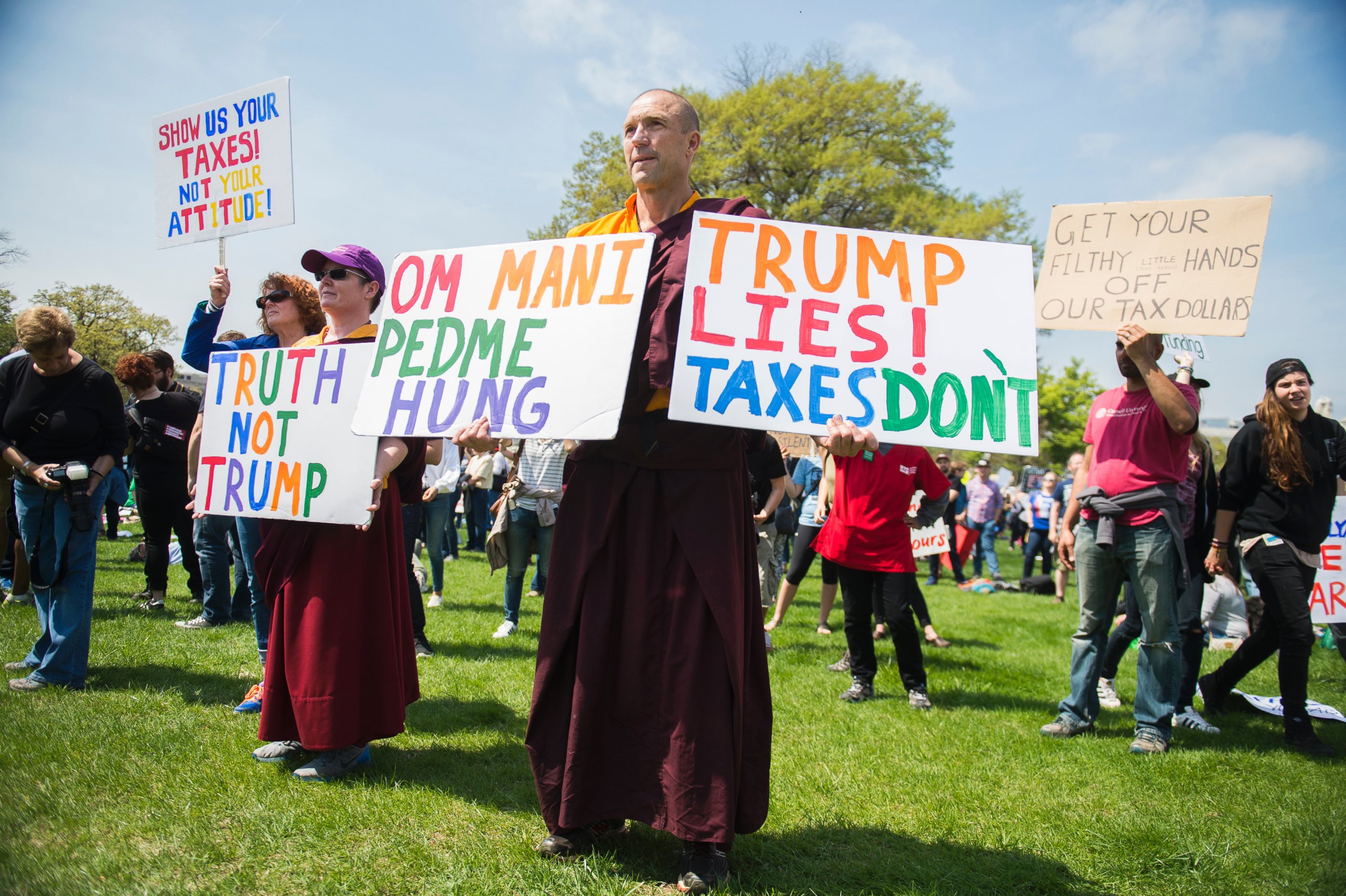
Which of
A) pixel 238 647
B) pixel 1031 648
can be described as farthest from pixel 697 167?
pixel 238 647

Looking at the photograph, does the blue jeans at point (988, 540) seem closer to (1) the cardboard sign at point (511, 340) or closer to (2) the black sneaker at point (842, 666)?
(2) the black sneaker at point (842, 666)

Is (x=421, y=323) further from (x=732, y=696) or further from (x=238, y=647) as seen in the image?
(x=238, y=647)

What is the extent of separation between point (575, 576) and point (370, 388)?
1066 millimetres

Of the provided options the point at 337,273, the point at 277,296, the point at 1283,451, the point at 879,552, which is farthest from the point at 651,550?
the point at 1283,451

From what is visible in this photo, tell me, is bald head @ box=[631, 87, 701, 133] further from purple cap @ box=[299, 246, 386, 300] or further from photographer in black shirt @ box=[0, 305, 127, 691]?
photographer in black shirt @ box=[0, 305, 127, 691]

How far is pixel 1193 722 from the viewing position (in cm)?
533

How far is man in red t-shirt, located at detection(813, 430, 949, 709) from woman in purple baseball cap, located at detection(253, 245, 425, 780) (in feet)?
10.1

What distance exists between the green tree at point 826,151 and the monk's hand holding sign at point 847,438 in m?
25.3

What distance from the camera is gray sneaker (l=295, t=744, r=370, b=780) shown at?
11.8ft

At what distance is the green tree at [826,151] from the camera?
27.0 m

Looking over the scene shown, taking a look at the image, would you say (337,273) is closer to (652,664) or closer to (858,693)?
(652,664)

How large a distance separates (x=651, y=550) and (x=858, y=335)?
1002mm

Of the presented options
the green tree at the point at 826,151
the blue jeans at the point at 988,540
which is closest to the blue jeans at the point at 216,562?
the blue jeans at the point at 988,540

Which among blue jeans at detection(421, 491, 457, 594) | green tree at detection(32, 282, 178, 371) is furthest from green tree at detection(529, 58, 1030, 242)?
blue jeans at detection(421, 491, 457, 594)
